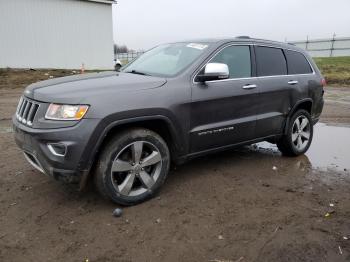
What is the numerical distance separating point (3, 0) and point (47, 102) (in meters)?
18.4

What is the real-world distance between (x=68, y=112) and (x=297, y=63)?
12.9 ft

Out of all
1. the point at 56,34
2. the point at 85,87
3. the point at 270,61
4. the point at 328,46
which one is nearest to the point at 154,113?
the point at 85,87

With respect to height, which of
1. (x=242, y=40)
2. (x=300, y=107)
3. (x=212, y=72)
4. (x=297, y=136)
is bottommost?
(x=297, y=136)

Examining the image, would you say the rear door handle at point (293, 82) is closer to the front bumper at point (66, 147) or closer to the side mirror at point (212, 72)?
the side mirror at point (212, 72)

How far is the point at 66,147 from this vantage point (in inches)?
137

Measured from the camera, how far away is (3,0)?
62.8 ft

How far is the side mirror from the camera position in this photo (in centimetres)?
427

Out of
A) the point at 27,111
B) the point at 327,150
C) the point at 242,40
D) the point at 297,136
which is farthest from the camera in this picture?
the point at 327,150

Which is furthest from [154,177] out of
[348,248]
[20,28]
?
[20,28]

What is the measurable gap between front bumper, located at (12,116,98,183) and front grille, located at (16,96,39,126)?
0.56 feet

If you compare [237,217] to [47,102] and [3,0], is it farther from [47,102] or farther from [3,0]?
[3,0]

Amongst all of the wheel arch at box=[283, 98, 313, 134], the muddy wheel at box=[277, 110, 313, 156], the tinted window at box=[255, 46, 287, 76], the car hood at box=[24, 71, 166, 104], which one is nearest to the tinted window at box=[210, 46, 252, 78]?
the tinted window at box=[255, 46, 287, 76]

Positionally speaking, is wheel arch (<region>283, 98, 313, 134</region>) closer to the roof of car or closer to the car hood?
the roof of car

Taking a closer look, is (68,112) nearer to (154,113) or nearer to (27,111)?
(27,111)
